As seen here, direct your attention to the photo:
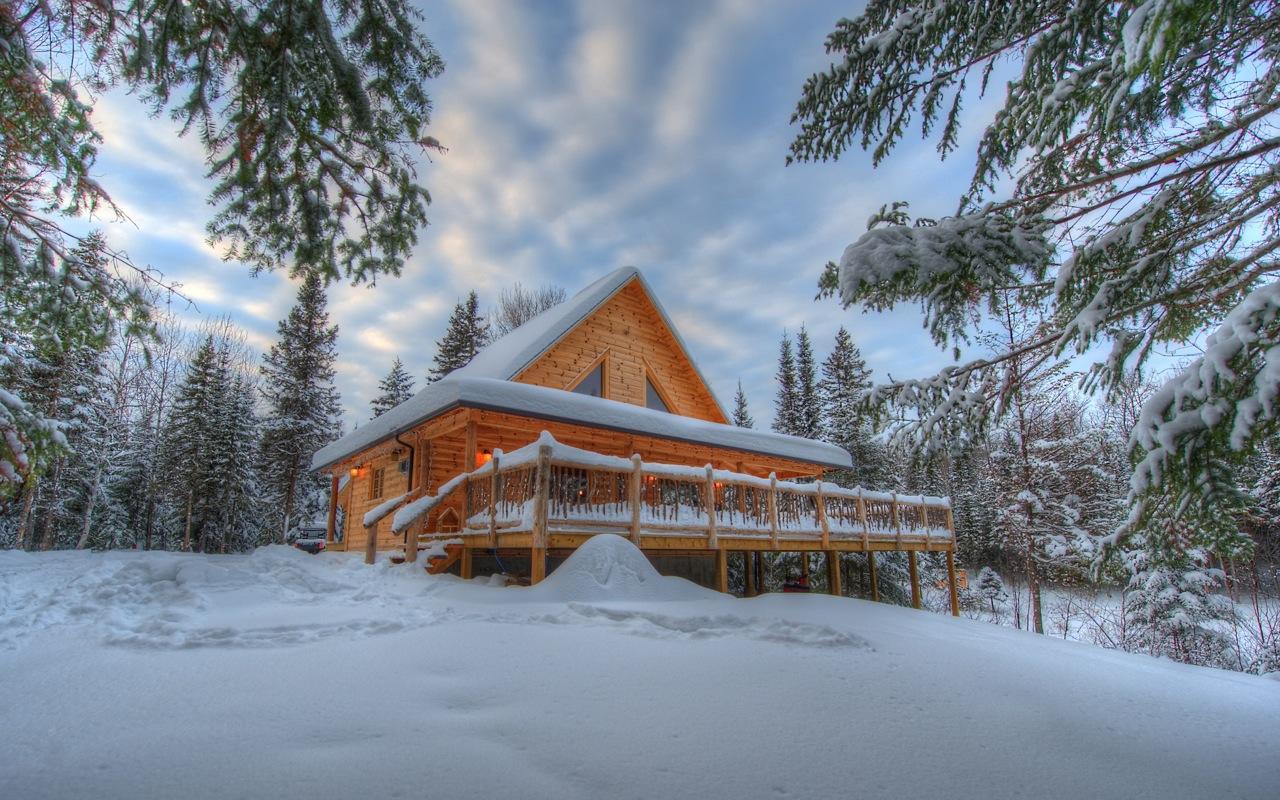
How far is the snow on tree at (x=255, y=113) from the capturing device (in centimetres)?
379

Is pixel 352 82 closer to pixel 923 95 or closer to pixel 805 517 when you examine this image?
pixel 923 95

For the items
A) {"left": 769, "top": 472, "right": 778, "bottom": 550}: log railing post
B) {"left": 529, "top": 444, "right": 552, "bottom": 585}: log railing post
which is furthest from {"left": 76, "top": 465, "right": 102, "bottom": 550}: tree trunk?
{"left": 769, "top": 472, "right": 778, "bottom": 550}: log railing post

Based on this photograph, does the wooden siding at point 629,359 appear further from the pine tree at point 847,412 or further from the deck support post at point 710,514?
the pine tree at point 847,412

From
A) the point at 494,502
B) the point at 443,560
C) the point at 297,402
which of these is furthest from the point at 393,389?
the point at 494,502

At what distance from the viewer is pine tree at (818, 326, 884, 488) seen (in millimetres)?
25109

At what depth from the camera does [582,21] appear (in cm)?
582

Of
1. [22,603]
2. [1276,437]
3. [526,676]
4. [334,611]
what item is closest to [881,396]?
[1276,437]

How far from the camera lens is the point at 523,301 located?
32062mm

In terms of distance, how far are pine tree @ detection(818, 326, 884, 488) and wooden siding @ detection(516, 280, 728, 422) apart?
756cm

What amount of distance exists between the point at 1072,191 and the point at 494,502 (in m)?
7.50

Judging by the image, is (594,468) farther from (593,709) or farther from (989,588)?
(989,588)

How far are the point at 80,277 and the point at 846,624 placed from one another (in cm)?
887

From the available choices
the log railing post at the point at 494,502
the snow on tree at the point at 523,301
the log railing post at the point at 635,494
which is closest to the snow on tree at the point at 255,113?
the log railing post at the point at 494,502

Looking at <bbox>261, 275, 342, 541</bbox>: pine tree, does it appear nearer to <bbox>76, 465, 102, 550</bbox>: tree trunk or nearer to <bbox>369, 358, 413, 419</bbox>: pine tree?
<bbox>369, 358, 413, 419</bbox>: pine tree
